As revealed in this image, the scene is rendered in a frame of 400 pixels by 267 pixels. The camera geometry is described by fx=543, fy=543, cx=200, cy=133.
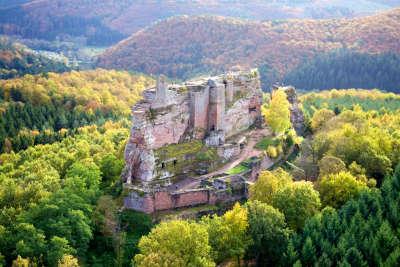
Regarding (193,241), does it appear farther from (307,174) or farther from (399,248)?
(307,174)

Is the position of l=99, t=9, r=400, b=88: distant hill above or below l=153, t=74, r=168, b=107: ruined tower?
below

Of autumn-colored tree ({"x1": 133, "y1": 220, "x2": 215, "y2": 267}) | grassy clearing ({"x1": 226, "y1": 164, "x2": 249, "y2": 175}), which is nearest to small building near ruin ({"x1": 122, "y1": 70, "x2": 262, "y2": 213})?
grassy clearing ({"x1": 226, "y1": 164, "x2": 249, "y2": 175})

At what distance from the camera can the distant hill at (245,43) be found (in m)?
158

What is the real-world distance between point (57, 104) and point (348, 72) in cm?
7879

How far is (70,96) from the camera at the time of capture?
115 metres

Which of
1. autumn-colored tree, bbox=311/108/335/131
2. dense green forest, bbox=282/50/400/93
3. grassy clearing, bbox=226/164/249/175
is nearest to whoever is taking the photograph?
grassy clearing, bbox=226/164/249/175

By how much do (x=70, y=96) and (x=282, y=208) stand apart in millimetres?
74094

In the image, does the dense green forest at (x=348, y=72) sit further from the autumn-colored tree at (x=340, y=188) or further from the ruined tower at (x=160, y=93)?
the ruined tower at (x=160, y=93)

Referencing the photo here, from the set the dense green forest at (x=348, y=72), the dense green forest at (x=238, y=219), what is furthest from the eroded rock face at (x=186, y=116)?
the dense green forest at (x=348, y=72)

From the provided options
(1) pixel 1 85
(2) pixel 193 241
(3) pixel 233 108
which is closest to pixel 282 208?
(2) pixel 193 241

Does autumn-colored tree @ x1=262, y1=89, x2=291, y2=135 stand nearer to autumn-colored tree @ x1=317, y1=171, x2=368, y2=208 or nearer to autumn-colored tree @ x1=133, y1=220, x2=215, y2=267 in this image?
autumn-colored tree @ x1=317, y1=171, x2=368, y2=208

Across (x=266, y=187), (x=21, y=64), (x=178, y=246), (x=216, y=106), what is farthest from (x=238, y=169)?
(x=21, y=64)

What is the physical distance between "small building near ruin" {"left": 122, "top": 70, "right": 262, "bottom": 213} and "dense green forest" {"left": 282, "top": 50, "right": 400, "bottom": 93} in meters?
80.4

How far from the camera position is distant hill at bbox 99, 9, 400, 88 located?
158375 millimetres
